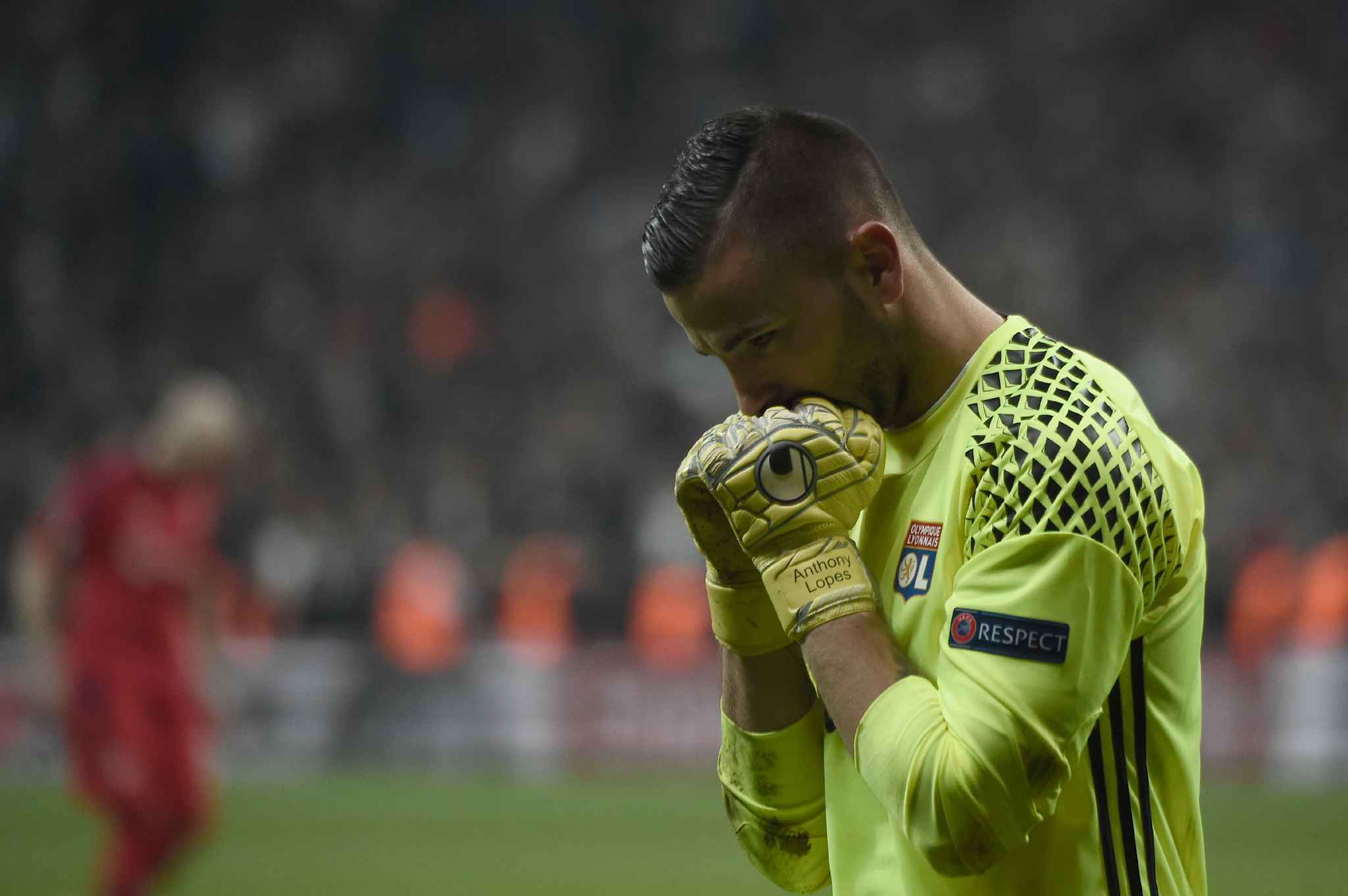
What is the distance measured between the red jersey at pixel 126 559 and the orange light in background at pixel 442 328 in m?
12.1

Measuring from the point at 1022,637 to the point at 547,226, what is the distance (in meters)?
19.4

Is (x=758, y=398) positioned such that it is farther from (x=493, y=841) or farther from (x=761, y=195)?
(x=493, y=841)

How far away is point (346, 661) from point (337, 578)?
279cm

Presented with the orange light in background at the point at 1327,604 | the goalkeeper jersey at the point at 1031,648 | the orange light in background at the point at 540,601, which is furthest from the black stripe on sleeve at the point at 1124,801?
the orange light in background at the point at 1327,604

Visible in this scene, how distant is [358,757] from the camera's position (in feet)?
40.7

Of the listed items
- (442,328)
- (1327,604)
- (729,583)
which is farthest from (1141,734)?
(442,328)

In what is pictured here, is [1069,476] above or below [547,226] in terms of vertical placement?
above

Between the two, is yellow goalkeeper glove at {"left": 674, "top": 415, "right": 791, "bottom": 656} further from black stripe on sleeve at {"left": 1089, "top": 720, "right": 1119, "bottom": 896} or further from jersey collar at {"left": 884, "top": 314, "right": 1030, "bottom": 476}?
black stripe on sleeve at {"left": 1089, "top": 720, "right": 1119, "bottom": 896}

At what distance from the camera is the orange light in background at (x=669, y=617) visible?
1355 centimetres

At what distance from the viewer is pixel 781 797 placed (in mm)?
2227

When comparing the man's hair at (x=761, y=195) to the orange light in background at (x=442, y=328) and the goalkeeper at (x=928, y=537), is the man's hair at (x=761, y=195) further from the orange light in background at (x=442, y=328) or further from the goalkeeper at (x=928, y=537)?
the orange light in background at (x=442, y=328)

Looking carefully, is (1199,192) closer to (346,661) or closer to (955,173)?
(955,173)

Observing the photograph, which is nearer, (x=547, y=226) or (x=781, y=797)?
(x=781, y=797)

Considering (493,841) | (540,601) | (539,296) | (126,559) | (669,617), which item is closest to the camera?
(126,559)
